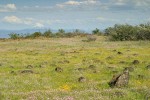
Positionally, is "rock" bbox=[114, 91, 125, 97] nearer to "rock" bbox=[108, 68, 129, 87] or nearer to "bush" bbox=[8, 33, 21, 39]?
"rock" bbox=[108, 68, 129, 87]

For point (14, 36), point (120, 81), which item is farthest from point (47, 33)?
point (120, 81)

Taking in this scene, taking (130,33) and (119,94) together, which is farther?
(130,33)

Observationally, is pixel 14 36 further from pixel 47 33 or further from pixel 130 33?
pixel 130 33

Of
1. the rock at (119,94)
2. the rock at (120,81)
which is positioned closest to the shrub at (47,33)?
the rock at (120,81)

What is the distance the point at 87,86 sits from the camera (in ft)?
67.0

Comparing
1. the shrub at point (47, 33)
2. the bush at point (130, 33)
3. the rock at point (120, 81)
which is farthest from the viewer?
the shrub at point (47, 33)

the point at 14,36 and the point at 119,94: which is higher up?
the point at 14,36

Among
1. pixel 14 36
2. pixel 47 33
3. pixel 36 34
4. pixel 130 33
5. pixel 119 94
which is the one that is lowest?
pixel 119 94

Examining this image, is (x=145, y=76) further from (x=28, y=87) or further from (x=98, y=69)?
(x=28, y=87)

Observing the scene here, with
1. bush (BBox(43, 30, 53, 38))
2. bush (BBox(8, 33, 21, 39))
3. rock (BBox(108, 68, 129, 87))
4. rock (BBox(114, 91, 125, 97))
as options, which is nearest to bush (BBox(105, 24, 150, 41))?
bush (BBox(43, 30, 53, 38))

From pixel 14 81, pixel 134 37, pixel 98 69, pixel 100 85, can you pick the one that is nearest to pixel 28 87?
pixel 14 81

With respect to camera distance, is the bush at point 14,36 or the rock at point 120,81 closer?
the rock at point 120,81

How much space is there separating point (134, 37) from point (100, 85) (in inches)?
2351

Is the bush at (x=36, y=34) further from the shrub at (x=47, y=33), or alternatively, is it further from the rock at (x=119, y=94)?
the rock at (x=119, y=94)
